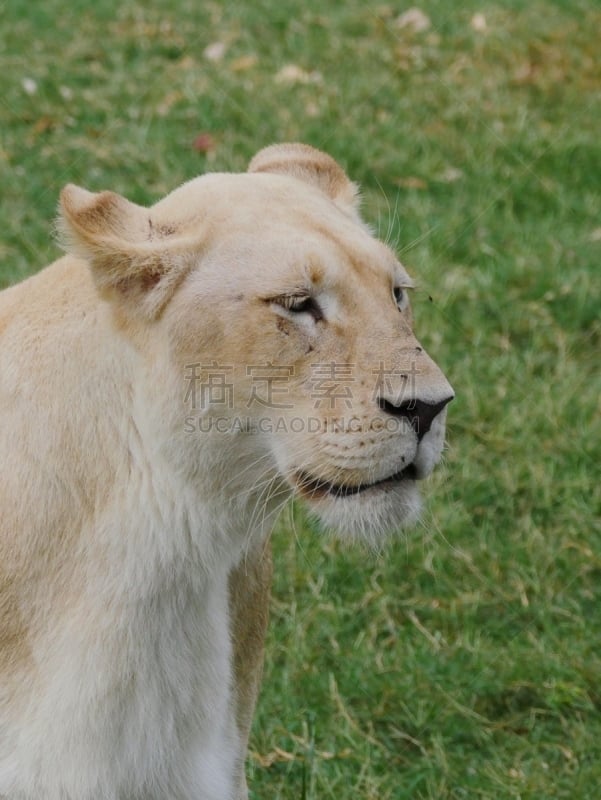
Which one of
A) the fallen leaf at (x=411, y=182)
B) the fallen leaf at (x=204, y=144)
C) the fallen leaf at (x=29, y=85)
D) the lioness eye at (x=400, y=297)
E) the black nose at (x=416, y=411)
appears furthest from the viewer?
the fallen leaf at (x=29, y=85)

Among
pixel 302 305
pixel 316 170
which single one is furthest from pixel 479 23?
pixel 302 305

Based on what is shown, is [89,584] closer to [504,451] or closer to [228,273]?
[228,273]

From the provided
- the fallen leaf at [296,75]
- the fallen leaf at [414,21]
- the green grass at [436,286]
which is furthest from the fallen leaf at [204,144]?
the fallen leaf at [414,21]

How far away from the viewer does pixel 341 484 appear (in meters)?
2.73

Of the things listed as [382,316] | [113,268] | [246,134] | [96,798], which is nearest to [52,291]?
[113,268]

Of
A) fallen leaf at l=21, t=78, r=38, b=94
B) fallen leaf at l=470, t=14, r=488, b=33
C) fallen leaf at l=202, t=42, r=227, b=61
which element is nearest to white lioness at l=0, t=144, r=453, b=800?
fallen leaf at l=21, t=78, r=38, b=94

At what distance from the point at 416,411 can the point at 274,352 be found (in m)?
0.30

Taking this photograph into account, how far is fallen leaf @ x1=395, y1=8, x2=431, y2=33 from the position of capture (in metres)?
7.91

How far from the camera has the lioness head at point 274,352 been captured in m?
2.65

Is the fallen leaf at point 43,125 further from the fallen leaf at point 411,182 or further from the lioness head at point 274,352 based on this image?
the lioness head at point 274,352

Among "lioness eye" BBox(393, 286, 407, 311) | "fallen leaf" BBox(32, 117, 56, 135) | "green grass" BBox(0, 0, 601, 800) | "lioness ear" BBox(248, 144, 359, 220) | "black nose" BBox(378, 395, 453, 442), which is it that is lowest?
"green grass" BBox(0, 0, 601, 800)

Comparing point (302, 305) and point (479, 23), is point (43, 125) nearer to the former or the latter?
point (479, 23)

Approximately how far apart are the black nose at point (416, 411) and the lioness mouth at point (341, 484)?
4.1 inches

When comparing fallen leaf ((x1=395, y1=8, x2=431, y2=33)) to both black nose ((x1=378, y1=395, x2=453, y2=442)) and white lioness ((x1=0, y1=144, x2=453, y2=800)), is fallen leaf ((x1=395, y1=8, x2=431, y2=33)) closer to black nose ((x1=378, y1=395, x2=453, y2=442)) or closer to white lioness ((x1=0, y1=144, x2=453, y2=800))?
white lioness ((x1=0, y1=144, x2=453, y2=800))
